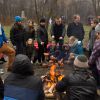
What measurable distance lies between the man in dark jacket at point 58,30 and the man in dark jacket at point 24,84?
7.92m

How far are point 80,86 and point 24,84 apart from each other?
3.59 ft

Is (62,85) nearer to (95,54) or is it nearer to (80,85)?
(80,85)

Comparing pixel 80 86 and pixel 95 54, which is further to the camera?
pixel 95 54

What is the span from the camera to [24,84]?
4.84m

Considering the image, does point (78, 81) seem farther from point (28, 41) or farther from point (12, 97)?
point (28, 41)

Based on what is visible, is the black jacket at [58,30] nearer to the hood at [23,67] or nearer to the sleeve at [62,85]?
the sleeve at [62,85]

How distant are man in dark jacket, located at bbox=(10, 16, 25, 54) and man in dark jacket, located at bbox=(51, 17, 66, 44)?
1.30 metres

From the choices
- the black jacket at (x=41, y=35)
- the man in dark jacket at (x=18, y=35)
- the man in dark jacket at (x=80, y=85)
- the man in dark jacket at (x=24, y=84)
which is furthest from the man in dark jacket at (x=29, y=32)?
the man in dark jacket at (x=24, y=84)

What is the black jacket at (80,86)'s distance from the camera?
18.4ft

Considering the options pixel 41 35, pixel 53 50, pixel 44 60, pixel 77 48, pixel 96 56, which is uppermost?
pixel 41 35

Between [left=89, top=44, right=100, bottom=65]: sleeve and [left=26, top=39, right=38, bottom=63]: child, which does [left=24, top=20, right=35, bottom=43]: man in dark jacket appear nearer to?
[left=26, top=39, right=38, bottom=63]: child

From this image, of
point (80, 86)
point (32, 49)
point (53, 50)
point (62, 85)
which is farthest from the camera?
point (53, 50)

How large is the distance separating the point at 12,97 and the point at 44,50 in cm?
751

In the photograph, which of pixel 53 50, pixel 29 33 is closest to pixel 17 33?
pixel 29 33
